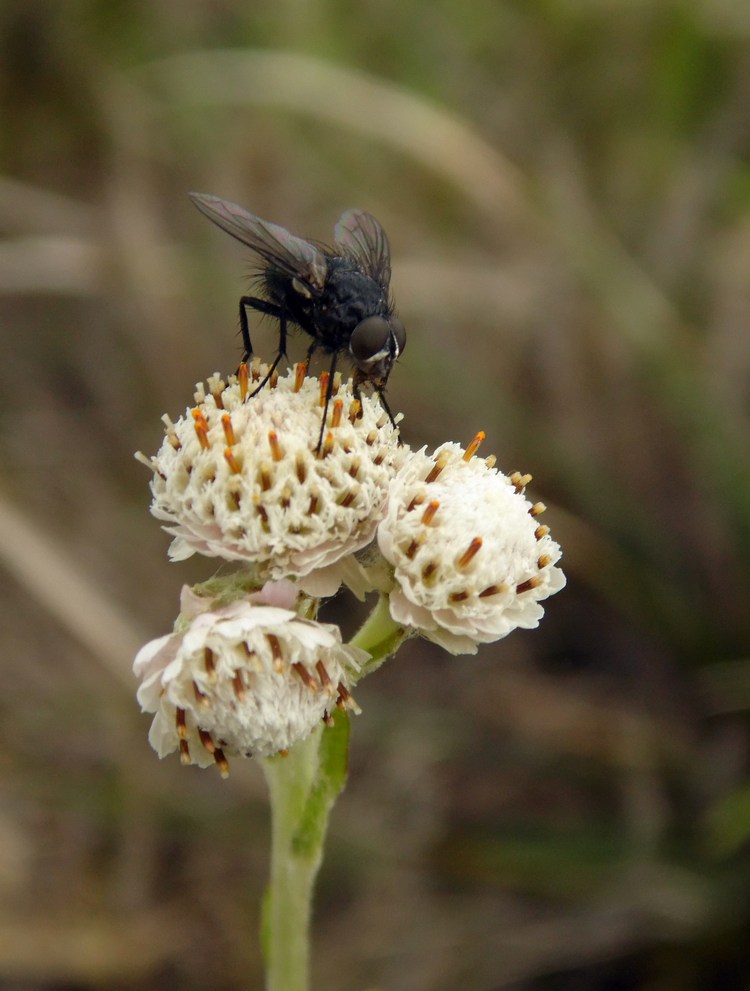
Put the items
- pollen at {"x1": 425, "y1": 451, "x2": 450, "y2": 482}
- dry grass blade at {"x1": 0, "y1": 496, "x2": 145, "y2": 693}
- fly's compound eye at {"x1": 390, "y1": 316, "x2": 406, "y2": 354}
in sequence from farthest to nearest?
dry grass blade at {"x1": 0, "y1": 496, "x2": 145, "y2": 693}, fly's compound eye at {"x1": 390, "y1": 316, "x2": 406, "y2": 354}, pollen at {"x1": 425, "y1": 451, "x2": 450, "y2": 482}

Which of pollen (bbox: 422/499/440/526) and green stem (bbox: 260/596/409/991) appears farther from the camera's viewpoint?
green stem (bbox: 260/596/409/991)

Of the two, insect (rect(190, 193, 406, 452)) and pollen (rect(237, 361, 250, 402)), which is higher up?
insect (rect(190, 193, 406, 452))

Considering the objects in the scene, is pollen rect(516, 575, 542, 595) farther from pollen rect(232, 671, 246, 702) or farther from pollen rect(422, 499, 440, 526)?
pollen rect(232, 671, 246, 702)

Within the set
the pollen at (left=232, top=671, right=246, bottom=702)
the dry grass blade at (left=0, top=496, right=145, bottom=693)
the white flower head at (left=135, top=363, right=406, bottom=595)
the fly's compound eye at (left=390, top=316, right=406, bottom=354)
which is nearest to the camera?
the pollen at (left=232, top=671, right=246, bottom=702)

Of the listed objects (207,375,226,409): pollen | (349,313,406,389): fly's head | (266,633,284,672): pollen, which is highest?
(349,313,406,389): fly's head

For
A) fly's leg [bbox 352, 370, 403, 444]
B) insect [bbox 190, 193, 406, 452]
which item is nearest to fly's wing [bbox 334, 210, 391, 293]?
insect [bbox 190, 193, 406, 452]

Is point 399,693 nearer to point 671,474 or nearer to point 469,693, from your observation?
point 469,693

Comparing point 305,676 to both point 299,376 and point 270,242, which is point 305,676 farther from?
point 270,242
